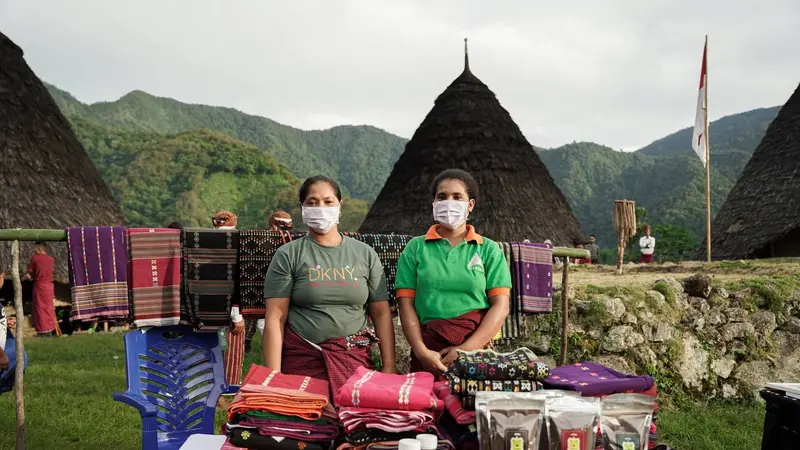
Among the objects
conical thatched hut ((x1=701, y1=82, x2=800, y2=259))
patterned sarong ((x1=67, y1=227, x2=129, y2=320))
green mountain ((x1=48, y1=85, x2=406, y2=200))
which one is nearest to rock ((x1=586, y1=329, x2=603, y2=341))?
patterned sarong ((x1=67, y1=227, x2=129, y2=320))

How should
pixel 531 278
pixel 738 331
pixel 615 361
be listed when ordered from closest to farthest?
pixel 531 278 → pixel 615 361 → pixel 738 331

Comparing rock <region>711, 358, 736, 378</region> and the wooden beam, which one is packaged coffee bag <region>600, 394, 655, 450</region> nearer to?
the wooden beam

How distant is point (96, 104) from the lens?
7131 cm

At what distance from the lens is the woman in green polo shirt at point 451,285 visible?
290 centimetres

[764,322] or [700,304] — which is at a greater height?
[700,304]

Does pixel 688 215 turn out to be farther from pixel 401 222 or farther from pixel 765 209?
pixel 401 222

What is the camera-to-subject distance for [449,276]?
9.52 feet

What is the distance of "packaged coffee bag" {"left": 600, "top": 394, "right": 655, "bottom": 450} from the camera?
1.92 m

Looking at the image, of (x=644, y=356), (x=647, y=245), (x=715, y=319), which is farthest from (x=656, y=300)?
(x=647, y=245)

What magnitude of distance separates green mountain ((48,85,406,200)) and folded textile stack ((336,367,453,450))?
69.1 meters

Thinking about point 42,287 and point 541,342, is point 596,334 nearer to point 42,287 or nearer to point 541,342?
point 541,342

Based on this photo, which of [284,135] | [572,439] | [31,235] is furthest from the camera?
[284,135]

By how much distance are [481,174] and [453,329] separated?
10.4 m

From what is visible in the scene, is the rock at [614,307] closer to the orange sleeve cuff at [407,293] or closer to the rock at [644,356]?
the rock at [644,356]
